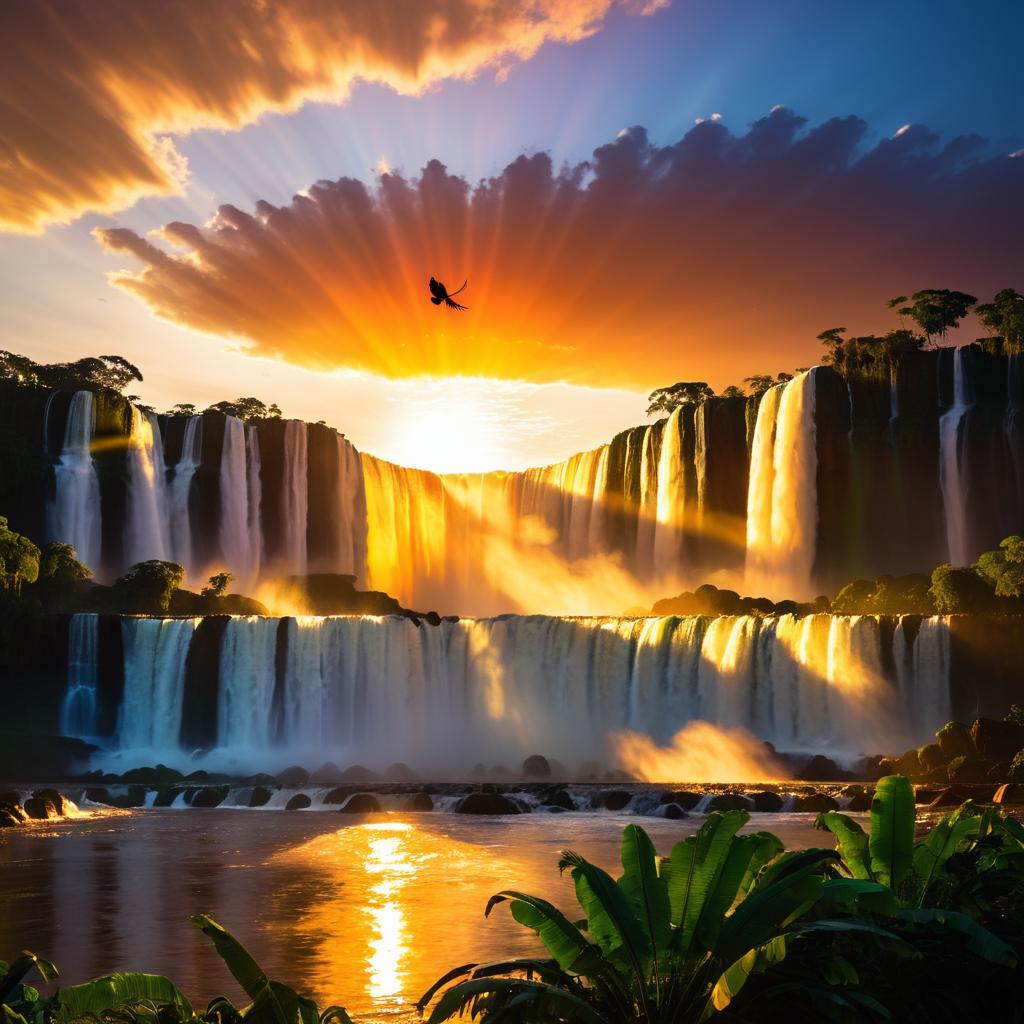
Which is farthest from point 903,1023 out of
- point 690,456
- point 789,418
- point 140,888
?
point 690,456

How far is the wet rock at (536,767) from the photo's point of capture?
1770 inches

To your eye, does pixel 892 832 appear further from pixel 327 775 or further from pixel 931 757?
pixel 327 775

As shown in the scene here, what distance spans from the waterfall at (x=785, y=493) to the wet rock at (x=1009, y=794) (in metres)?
31.3

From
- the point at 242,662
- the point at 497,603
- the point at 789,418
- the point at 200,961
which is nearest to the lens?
the point at 200,961

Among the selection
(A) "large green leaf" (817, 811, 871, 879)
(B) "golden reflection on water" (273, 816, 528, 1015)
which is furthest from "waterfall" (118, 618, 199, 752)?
(A) "large green leaf" (817, 811, 871, 879)

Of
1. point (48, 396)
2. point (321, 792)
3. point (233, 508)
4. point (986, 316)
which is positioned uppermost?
point (986, 316)

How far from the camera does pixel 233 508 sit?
71.3 metres

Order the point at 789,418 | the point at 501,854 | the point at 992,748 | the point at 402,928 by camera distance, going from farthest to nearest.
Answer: the point at 789,418 → the point at 992,748 → the point at 501,854 → the point at 402,928

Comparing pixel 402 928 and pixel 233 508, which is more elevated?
pixel 233 508

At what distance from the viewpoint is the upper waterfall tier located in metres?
59.6

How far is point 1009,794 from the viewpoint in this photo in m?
30.5

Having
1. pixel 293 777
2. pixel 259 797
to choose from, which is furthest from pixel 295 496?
→ pixel 259 797

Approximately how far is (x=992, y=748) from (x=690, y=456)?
1365 inches

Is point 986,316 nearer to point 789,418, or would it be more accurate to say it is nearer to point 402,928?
point 789,418
